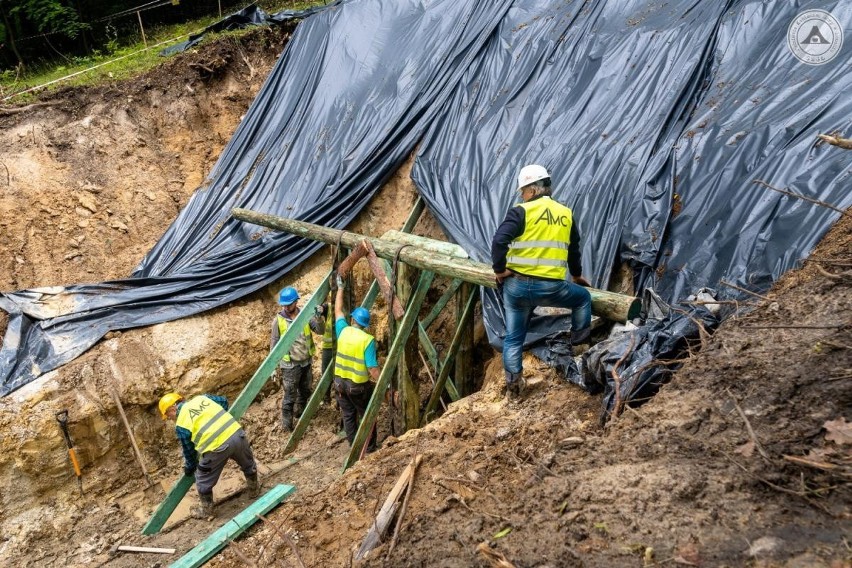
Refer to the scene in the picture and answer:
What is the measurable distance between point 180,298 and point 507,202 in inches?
152

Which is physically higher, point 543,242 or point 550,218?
point 550,218

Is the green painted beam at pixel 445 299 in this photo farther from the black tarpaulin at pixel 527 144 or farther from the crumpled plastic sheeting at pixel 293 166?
the crumpled plastic sheeting at pixel 293 166

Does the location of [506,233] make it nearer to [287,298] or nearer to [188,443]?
[287,298]

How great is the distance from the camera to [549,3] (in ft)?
25.3

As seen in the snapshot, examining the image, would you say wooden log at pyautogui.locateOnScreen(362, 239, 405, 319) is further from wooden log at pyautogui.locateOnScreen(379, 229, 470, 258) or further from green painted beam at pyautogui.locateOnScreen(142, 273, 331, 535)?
green painted beam at pyautogui.locateOnScreen(142, 273, 331, 535)

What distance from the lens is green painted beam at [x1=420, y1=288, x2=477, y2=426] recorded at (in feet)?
19.3

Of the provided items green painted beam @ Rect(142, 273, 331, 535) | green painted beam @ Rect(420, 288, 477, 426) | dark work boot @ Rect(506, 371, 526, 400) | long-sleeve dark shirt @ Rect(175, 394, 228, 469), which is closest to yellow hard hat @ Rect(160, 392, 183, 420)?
long-sleeve dark shirt @ Rect(175, 394, 228, 469)

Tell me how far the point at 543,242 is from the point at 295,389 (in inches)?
161

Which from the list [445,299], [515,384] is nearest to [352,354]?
[445,299]

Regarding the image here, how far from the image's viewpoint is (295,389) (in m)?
7.56

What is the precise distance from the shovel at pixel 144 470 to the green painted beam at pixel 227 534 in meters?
2.20

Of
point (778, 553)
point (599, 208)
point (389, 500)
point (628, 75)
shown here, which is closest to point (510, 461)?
point (389, 500)

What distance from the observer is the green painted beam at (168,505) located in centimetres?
620

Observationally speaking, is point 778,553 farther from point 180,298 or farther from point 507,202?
point 180,298
